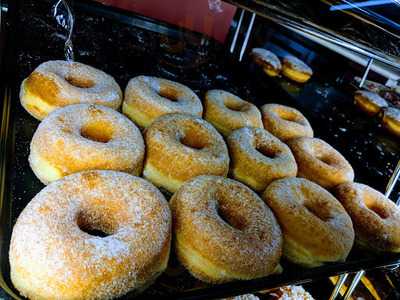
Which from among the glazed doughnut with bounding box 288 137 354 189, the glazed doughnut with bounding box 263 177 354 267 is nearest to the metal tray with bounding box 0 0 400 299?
the glazed doughnut with bounding box 263 177 354 267

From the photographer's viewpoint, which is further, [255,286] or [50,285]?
[255,286]

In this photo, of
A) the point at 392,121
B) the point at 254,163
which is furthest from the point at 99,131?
the point at 392,121

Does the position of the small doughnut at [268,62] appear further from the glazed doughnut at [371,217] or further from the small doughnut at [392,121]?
the glazed doughnut at [371,217]

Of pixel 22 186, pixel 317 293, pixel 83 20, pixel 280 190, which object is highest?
pixel 83 20

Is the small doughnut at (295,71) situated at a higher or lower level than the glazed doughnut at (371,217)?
higher

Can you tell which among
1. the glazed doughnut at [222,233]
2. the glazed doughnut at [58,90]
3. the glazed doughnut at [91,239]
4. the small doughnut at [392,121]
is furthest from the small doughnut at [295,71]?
the glazed doughnut at [91,239]

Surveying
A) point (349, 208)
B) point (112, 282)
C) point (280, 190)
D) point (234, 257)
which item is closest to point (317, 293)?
point (349, 208)

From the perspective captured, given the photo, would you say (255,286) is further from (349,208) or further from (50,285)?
(349,208)
